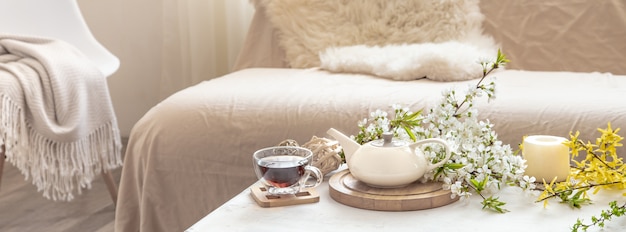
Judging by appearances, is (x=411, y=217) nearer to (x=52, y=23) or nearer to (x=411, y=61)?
(x=411, y=61)

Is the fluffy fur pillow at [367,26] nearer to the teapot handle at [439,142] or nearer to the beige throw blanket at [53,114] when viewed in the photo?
the beige throw blanket at [53,114]

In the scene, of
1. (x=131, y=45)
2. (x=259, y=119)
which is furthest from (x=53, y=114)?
(x=131, y=45)

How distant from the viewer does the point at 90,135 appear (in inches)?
89.9

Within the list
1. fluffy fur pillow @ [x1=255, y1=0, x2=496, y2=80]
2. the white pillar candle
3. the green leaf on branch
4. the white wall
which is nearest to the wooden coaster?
the green leaf on branch

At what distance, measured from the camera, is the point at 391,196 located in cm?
116

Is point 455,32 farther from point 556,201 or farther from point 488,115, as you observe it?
point 556,201

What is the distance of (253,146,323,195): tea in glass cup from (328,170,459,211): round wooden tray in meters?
0.05

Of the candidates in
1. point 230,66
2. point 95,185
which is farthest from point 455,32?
point 95,185

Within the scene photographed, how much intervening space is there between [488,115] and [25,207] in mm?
1531

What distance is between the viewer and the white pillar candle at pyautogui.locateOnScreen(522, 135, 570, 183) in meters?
1.27

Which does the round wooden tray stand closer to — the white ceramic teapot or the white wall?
the white ceramic teapot

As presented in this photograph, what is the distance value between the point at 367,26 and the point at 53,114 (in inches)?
38.5

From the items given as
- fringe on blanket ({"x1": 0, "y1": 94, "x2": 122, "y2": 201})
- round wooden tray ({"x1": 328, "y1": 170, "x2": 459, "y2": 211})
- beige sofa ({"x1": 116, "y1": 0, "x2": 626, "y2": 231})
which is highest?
round wooden tray ({"x1": 328, "y1": 170, "x2": 459, "y2": 211})

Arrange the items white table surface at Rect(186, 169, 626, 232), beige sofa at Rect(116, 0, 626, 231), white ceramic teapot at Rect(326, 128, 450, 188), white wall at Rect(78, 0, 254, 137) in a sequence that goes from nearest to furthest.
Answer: white table surface at Rect(186, 169, 626, 232) < white ceramic teapot at Rect(326, 128, 450, 188) < beige sofa at Rect(116, 0, 626, 231) < white wall at Rect(78, 0, 254, 137)
